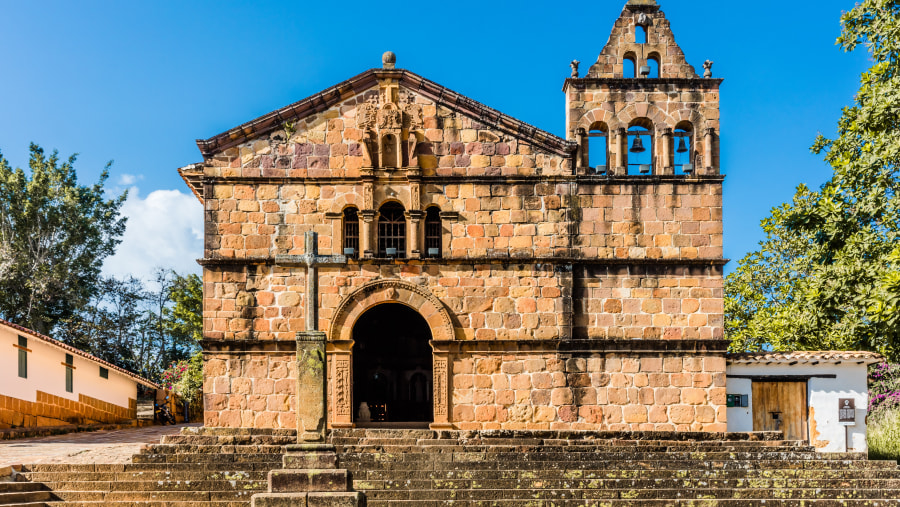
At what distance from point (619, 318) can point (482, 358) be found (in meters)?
3.03

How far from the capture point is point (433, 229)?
20.3 meters

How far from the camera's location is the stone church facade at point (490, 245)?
1958 centimetres

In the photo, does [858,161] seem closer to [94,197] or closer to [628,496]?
[628,496]

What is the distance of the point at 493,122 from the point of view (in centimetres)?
2033

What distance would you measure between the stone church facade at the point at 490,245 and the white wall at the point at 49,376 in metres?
7.56

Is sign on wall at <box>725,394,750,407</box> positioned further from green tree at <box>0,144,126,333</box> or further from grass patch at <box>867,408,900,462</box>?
green tree at <box>0,144,126,333</box>

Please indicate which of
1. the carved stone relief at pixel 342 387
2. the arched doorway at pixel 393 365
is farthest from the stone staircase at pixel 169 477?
the arched doorway at pixel 393 365

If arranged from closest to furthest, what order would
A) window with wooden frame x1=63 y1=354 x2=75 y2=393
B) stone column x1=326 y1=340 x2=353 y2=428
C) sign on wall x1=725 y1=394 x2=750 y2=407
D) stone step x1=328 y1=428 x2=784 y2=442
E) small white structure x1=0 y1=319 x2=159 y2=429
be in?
stone step x1=328 y1=428 x2=784 y2=442, stone column x1=326 y1=340 x2=353 y2=428, sign on wall x1=725 y1=394 x2=750 y2=407, small white structure x1=0 y1=319 x2=159 y2=429, window with wooden frame x1=63 y1=354 x2=75 y2=393

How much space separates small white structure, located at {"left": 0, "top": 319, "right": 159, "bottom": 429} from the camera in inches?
943

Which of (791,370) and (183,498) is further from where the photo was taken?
(791,370)

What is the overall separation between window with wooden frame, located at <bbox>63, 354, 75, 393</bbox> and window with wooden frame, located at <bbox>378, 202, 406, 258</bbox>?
1214 cm

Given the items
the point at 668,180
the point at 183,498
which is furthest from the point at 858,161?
the point at 183,498

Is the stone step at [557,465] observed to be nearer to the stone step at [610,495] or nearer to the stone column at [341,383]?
the stone step at [610,495]

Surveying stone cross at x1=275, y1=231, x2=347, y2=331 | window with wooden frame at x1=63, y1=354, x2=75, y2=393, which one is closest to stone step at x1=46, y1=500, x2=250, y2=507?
stone cross at x1=275, y1=231, x2=347, y2=331
